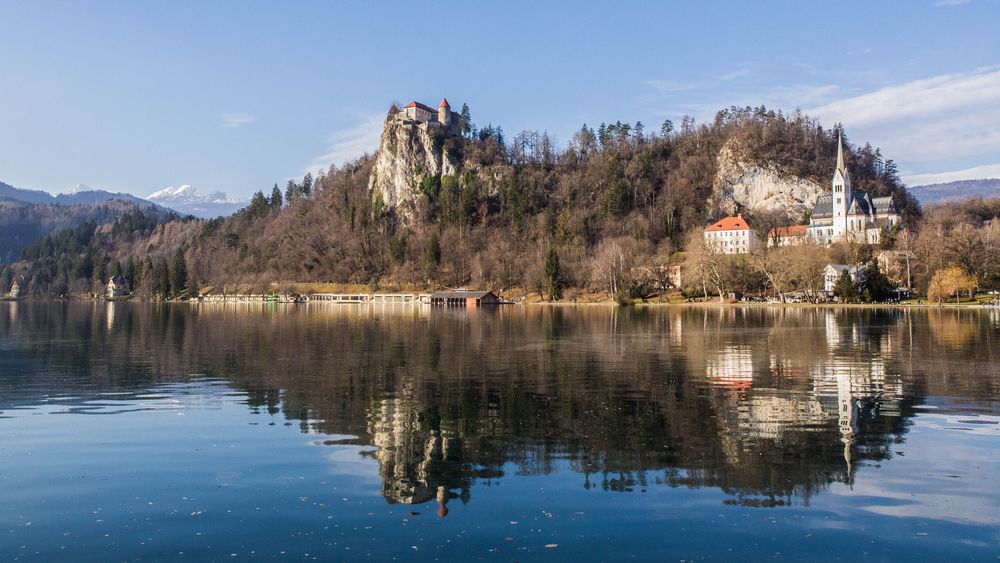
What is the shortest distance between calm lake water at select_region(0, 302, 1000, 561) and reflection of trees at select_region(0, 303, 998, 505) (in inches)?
5.4

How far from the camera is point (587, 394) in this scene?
92.4ft

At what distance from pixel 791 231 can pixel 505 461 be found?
552 feet

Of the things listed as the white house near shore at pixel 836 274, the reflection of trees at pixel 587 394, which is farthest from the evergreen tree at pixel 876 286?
the reflection of trees at pixel 587 394

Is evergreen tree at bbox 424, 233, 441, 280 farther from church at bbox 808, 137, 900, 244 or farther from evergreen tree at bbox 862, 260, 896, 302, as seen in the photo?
evergreen tree at bbox 862, 260, 896, 302

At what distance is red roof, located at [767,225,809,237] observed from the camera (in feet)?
550

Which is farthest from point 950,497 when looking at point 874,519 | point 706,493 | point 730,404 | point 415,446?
point 415,446

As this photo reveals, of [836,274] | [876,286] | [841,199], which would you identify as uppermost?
[841,199]

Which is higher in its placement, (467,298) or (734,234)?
(734,234)

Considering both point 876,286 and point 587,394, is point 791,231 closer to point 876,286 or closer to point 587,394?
point 876,286

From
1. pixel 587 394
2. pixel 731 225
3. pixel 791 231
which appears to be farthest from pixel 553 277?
pixel 587 394

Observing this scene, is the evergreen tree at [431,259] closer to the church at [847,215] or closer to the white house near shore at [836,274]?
the church at [847,215]

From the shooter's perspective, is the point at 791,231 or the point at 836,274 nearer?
the point at 836,274

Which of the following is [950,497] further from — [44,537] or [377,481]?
[44,537]

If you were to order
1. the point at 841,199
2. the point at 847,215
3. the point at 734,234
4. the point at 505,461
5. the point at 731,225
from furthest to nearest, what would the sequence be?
the point at 731,225 < the point at 734,234 < the point at 841,199 < the point at 847,215 < the point at 505,461
